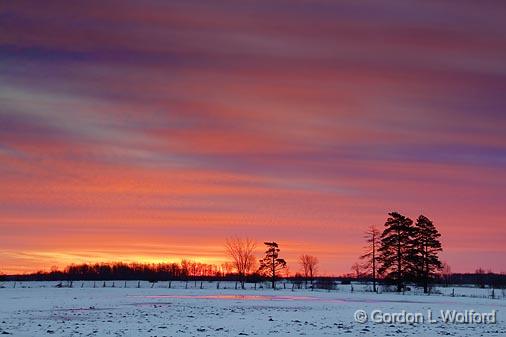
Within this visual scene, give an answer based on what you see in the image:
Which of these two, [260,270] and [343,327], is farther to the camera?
[260,270]

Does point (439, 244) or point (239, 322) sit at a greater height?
point (439, 244)

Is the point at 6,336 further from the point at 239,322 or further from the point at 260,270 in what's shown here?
the point at 260,270

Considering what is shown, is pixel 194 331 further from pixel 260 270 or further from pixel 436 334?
pixel 260 270

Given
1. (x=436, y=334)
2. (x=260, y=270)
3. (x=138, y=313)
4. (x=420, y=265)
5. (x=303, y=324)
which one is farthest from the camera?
(x=260, y=270)

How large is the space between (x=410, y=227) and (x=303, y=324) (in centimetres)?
6478

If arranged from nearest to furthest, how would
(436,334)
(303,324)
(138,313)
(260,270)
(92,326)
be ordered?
(436,334)
(92,326)
(303,324)
(138,313)
(260,270)

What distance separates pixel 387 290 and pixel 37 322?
70742 millimetres

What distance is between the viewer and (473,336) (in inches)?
1147

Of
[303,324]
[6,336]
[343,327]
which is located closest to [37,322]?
[6,336]

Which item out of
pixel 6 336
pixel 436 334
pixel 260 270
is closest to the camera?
pixel 6 336

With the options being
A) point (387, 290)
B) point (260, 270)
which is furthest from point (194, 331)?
point (260, 270)

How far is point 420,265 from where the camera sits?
95000 millimetres

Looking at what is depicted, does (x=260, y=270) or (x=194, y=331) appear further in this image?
(x=260, y=270)

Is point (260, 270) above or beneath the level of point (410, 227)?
beneath
